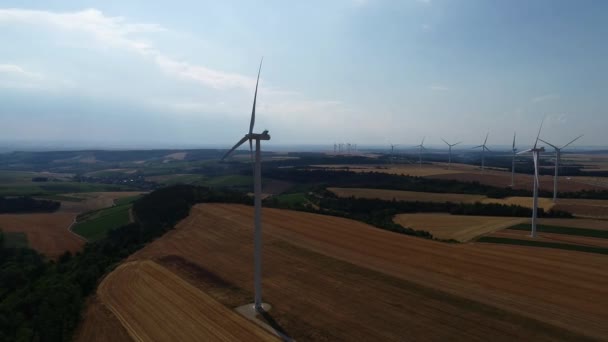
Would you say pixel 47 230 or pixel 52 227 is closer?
pixel 47 230

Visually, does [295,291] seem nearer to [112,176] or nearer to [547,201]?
[547,201]

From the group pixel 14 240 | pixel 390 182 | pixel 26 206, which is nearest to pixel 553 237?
pixel 390 182

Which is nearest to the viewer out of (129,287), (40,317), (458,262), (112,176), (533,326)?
(533,326)

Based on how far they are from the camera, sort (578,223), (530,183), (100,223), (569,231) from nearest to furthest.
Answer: (569,231)
(578,223)
(100,223)
(530,183)

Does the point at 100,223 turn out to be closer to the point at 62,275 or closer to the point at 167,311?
the point at 62,275

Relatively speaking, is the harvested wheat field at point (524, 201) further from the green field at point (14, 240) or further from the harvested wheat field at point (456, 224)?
the green field at point (14, 240)

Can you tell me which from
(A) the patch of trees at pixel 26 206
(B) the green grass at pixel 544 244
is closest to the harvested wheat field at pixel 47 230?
(A) the patch of trees at pixel 26 206

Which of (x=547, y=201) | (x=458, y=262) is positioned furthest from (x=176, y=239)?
(x=547, y=201)
